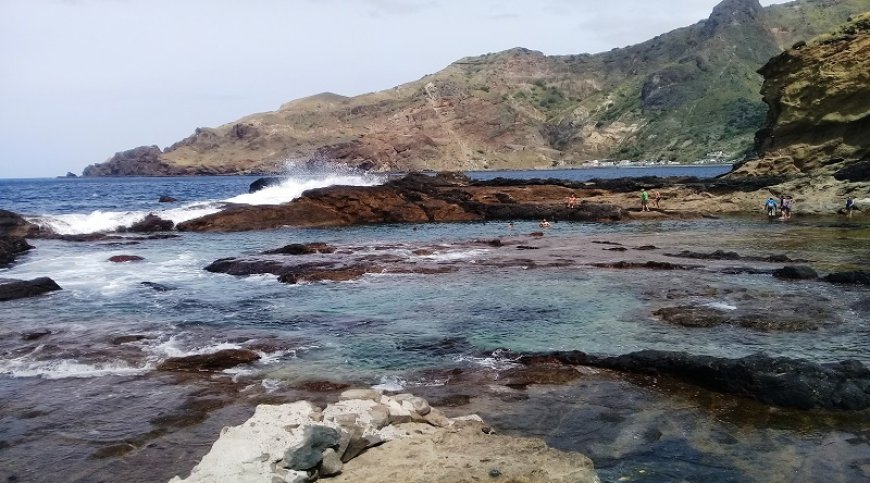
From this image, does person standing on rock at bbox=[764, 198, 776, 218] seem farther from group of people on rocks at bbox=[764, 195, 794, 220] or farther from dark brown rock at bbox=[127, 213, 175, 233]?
dark brown rock at bbox=[127, 213, 175, 233]

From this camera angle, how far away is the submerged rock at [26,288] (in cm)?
1661

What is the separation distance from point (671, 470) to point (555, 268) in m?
13.4

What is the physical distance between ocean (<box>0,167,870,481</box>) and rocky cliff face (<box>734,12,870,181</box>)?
68.9 ft

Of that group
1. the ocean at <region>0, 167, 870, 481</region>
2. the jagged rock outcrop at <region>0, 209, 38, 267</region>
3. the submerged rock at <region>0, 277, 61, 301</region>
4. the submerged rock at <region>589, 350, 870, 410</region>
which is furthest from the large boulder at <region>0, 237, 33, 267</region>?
the submerged rock at <region>589, 350, 870, 410</region>

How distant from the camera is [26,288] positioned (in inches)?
669

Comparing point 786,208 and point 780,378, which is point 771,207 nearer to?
point 786,208

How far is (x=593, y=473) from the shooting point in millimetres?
5707

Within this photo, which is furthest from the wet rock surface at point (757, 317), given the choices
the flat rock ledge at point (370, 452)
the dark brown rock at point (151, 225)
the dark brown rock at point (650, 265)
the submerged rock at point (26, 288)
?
the dark brown rock at point (151, 225)

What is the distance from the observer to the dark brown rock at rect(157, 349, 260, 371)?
10.4 metres

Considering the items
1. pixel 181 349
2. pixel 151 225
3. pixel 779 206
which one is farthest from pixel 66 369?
pixel 779 206

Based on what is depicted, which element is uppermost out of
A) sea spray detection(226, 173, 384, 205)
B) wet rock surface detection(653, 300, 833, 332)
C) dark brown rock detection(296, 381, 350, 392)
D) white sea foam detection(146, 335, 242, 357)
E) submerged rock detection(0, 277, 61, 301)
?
sea spray detection(226, 173, 384, 205)

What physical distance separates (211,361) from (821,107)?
4313 centimetres

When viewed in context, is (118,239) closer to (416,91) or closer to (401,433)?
(401,433)

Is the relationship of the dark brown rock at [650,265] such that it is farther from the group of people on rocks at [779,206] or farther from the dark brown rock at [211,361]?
the group of people on rocks at [779,206]
